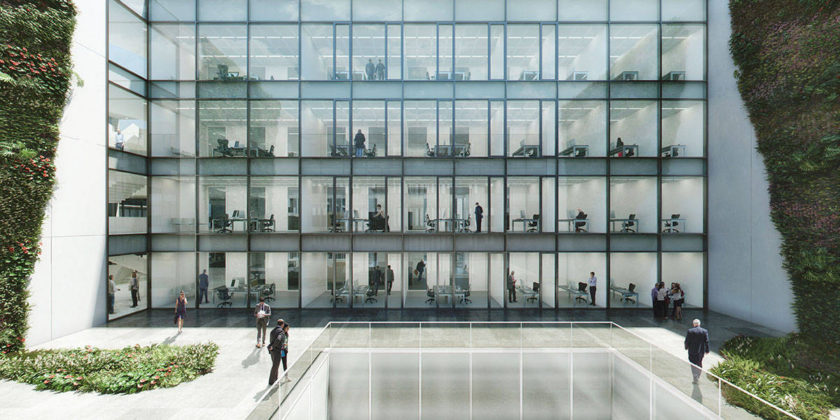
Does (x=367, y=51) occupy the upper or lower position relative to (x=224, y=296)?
upper

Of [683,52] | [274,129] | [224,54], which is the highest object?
[683,52]

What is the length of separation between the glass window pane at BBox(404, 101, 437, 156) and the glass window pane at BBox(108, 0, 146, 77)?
11450 mm

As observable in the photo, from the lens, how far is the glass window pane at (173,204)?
16.0 m

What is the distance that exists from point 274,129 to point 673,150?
17517 millimetres

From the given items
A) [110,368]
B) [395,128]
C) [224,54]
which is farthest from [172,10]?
[110,368]

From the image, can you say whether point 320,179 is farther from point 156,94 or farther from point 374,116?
point 156,94

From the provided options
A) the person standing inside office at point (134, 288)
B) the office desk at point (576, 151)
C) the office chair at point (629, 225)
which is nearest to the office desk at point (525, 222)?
the office desk at point (576, 151)

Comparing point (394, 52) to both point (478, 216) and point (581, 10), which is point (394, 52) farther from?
point (581, 10)

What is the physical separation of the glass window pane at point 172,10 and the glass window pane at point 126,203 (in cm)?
702

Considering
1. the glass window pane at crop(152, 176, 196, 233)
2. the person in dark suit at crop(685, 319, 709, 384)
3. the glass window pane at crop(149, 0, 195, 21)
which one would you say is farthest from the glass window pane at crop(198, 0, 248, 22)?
the person in dark suit at crop(685, 319, 709, 384)

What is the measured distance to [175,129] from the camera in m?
16.1

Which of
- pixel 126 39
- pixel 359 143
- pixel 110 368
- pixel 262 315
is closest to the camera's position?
pixel 110 368

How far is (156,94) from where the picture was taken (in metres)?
15.9

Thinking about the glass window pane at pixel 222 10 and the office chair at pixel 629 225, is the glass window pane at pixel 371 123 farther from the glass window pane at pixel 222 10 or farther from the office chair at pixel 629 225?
the office chair at pixel 629 225
